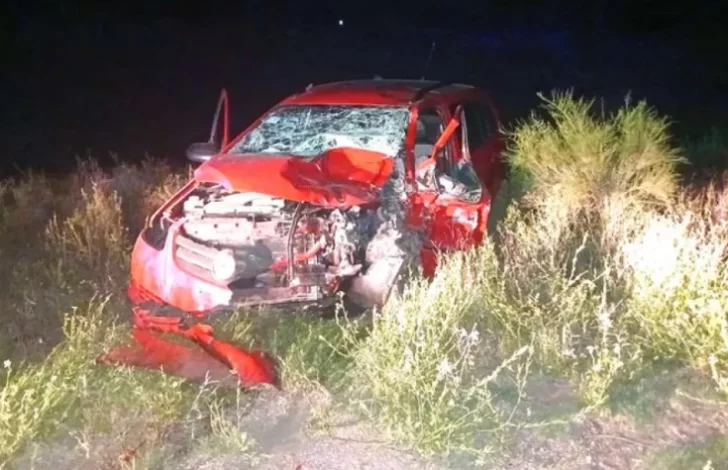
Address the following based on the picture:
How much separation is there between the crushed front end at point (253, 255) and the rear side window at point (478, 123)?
2.32 m

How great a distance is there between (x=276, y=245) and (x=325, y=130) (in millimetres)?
1442

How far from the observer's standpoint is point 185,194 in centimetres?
762

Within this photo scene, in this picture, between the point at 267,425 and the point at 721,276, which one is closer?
the point at 267,425

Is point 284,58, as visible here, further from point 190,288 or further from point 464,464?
point 464,464

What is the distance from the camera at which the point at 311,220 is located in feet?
23.3

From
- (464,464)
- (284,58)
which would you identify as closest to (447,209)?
(464,464)

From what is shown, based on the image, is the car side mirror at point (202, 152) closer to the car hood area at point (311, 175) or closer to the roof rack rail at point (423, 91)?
the car hood area at point (311, 175)

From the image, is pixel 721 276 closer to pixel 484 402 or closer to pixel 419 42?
pixel 484 402

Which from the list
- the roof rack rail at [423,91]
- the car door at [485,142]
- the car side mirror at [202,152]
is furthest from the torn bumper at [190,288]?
the car door at [485,142]

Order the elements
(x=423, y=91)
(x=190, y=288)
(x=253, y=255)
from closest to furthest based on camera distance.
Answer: (x=190, y=288) → (x=253, y=255) → (x=423, y=91)

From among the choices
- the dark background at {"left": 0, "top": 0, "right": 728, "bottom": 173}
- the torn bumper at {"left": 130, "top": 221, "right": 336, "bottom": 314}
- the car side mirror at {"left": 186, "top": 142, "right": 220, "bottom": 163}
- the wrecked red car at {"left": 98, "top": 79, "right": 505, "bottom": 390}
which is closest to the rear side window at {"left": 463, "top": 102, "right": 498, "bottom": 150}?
the wrecked red car at {"left": 98, "top": 79, "right": 505, "bottom": 390}

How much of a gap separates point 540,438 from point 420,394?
0.67 m

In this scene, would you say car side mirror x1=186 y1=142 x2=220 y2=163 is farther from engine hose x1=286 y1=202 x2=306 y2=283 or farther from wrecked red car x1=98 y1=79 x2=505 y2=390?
engine hose x1=286 y1=202 x2=306 y2=283

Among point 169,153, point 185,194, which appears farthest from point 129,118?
point 185,194
